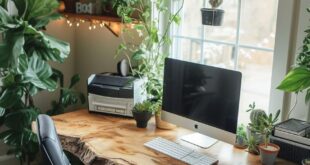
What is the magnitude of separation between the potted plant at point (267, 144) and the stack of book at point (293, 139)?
0.12ft

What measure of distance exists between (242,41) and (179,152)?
82cm

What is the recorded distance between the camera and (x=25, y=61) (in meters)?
2.39

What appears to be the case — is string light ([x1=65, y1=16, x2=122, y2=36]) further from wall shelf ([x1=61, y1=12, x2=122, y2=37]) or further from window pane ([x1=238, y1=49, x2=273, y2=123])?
window pane ([x1=238, y1=49, x2=273, y2=123])

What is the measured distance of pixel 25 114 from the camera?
2621 millimetres

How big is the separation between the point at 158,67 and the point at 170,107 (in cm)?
39

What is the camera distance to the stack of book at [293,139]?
68.4 inches

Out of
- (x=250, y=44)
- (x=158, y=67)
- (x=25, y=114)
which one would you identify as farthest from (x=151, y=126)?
(x=25, y=114)

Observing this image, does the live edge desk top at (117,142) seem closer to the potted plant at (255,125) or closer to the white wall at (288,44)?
the potted plant at (255,125)

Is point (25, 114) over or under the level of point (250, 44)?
under

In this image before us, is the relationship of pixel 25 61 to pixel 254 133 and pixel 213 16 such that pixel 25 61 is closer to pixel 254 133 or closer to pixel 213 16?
pixel 213 16

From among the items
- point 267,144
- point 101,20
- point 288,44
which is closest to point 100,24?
point 101,20

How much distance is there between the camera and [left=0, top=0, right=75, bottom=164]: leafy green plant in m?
2.38

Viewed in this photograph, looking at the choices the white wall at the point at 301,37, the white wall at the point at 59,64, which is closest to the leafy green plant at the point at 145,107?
the white wall at the point at 301,37

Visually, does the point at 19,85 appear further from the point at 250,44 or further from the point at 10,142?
the point at 250,44
